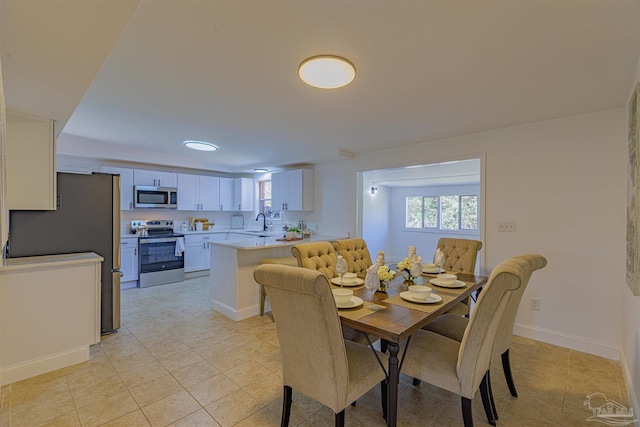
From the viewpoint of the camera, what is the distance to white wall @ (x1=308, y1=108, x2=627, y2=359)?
271 cm

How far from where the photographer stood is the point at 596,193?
2.78m

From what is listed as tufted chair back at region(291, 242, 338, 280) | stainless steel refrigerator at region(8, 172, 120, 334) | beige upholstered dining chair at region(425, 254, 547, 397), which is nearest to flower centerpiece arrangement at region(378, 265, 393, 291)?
beige upholstered dining chair at region(425, 254, 547, 397)

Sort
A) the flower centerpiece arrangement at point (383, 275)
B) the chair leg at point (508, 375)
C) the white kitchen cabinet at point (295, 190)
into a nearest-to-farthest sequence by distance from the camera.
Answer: the chair leg at point (508, 375)
the flower centerpiece arrangement at point (383, 275)
the white kitchen cabinet at point (295, 190)

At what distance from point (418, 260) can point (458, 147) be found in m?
1.91

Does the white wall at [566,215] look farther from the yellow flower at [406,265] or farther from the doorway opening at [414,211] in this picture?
the doorway opening at [414,211]

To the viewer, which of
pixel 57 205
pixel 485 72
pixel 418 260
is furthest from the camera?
pixel 57 205

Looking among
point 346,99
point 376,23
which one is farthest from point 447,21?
point 346,99

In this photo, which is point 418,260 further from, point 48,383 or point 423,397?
point 48,383

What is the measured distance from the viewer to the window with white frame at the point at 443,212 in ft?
24.0

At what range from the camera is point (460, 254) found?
3.10 metres

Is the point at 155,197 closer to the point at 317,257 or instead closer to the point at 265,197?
the point at 265,197

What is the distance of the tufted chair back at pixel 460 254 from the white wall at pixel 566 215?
0.49 meters

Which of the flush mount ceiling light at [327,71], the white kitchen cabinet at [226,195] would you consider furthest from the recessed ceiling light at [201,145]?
the flush mount ceiling light at [327,71]

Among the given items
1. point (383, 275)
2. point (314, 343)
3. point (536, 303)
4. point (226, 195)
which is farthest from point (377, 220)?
point (314, 343)
